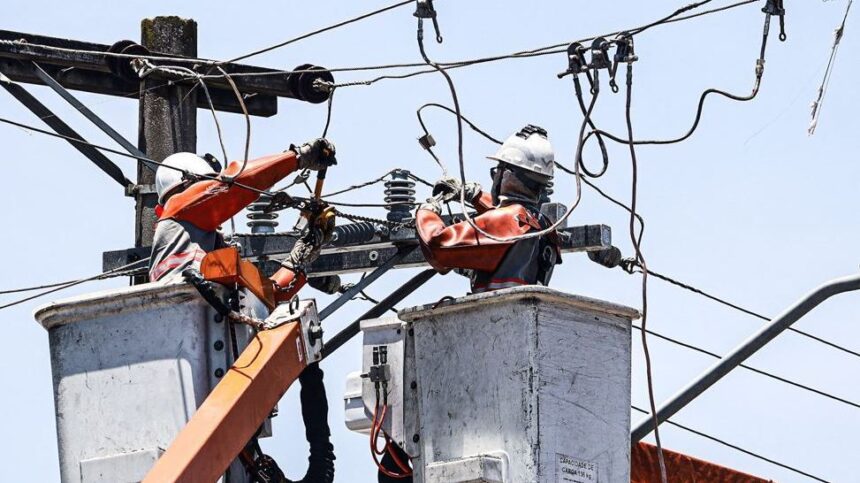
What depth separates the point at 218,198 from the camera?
13.8m

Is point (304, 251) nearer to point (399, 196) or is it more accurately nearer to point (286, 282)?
point (286, 282)

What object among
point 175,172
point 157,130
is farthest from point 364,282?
point 175,172

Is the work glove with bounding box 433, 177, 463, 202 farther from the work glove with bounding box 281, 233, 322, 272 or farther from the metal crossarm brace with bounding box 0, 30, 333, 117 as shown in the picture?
the metal crossarm brace with bounding box 0, 30, 333, 117

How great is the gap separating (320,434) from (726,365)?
200cm

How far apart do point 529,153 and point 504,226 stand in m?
0.49

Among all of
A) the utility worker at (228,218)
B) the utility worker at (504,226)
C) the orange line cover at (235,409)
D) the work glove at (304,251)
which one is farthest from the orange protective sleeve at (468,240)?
the work glove at (304,251)

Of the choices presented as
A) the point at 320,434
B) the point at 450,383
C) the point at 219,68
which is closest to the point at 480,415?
the point at 450,383

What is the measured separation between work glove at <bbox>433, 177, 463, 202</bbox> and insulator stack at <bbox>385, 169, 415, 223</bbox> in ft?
6.75

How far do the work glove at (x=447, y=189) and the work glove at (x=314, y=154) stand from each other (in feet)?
2.36

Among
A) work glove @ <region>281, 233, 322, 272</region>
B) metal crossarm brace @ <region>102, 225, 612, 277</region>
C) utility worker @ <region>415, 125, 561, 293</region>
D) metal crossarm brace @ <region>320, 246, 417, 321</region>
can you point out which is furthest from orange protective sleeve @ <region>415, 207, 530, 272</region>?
metal crossarm brace @ <region>102, 225, 612, 277</region>

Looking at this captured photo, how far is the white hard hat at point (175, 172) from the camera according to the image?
14.2 meters

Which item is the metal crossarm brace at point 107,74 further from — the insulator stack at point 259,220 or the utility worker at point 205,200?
the utility worker at point 205,200

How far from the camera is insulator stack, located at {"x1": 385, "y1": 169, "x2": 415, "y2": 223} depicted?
15.8m

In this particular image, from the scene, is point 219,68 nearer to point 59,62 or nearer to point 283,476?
point 59,62
